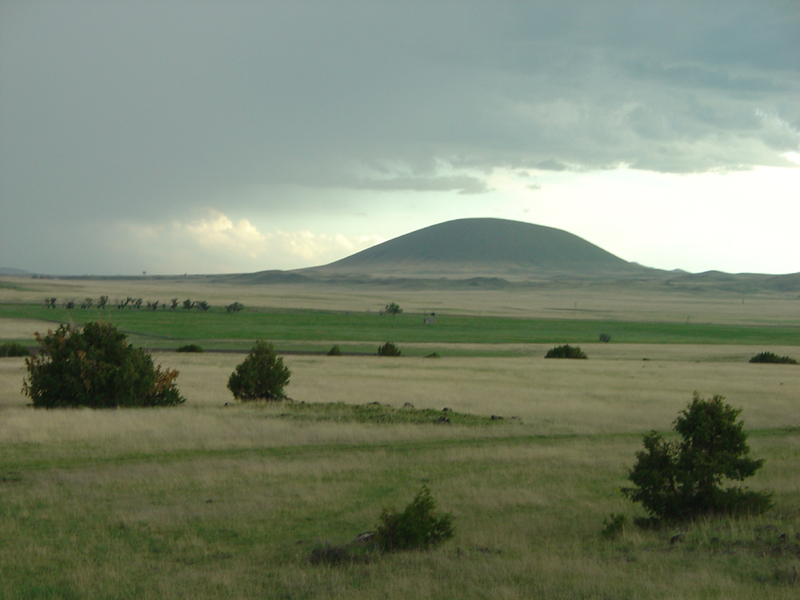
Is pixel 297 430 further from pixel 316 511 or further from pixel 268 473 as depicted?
pixel 316 511

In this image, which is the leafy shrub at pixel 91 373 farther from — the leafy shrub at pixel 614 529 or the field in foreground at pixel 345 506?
the leafy shrub at pixel 614 529

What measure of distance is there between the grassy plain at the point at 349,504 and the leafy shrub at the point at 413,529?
268 mm

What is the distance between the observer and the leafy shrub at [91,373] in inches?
982

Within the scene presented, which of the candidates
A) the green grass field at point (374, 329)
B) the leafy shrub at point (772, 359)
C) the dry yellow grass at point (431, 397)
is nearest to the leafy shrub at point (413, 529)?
the dry yellow grass at point (431, 397)

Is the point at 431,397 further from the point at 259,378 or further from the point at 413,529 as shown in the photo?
the point at 413,529

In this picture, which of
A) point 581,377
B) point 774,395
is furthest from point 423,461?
point 581,377

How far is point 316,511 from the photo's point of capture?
39.4 feet

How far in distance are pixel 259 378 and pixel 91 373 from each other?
19.9 feet

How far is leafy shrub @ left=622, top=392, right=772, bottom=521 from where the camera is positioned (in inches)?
445

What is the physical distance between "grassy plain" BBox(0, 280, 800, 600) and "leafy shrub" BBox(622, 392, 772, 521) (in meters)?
0.60

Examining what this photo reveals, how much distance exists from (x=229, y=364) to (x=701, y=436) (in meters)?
35.2

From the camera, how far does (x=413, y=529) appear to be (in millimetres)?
9578

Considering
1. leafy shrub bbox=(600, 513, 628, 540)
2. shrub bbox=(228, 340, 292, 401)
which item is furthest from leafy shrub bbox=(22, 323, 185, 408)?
leafy shrub bbox=(600, 513, 628, 540)

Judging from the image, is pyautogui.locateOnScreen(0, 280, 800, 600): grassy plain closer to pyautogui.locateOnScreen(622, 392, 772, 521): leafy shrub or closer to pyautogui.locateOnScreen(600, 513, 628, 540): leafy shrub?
pyautogui.locateOnScreen(600, 513, 628, 540): leafy shrub
